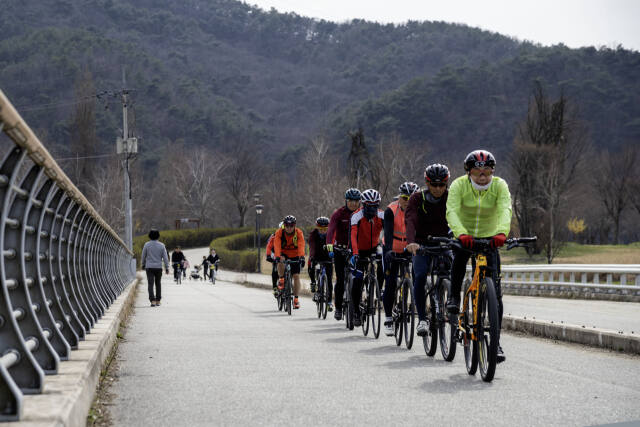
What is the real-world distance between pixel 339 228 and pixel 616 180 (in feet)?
275

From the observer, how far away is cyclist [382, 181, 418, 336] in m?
9.59

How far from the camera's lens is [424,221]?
27.7ft

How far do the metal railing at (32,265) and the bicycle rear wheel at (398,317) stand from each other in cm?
333

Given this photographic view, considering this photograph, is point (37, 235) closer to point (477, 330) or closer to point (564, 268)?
point (477, 330)

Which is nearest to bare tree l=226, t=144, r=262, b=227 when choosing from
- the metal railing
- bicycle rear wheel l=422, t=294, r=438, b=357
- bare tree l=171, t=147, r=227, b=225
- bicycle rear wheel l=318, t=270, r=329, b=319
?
bare tree l=171, t=147, r=227, b=225

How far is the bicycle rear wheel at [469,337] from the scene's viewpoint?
22.7 feet

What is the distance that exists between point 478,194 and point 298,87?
165787 millimetres

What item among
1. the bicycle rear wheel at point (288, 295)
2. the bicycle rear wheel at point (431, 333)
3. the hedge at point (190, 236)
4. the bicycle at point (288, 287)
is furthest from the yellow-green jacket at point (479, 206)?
the hedge at point (190, 236)

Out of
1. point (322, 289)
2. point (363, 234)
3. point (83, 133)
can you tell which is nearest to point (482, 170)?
point (363, 234)

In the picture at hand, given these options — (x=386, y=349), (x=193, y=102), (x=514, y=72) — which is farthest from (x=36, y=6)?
(x=386, y=349)

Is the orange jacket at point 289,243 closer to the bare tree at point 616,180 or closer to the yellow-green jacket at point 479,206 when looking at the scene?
the yellow-green jacket at point 479,206

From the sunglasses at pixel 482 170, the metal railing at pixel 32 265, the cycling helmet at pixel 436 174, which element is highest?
the cycling helmet at pixel 436 174

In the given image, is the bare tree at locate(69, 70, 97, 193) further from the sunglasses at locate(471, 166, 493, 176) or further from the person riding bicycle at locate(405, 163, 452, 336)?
the sunglasses at locate(471, 166, 493, 176)

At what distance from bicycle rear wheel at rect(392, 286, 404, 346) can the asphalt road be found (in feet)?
0.82
